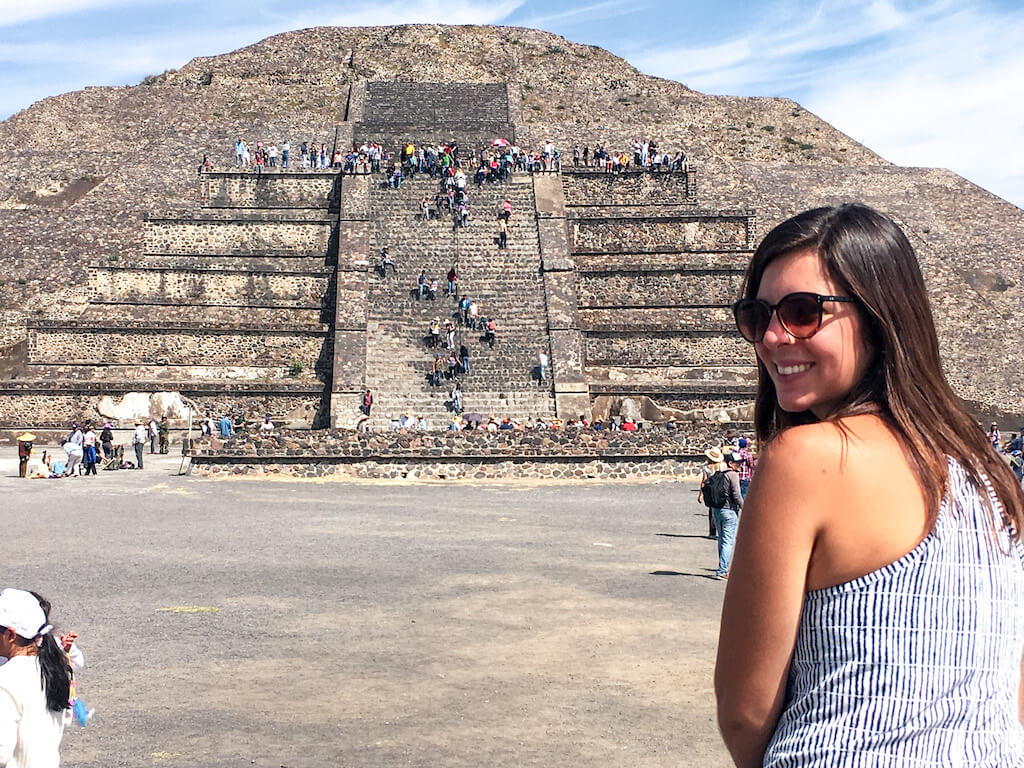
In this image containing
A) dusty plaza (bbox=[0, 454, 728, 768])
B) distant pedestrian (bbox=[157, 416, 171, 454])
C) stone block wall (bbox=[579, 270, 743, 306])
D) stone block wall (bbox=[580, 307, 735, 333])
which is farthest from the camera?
stone block wall (bbox=[579, 270, 743, 306])

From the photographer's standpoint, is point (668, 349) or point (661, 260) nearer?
point (668, 349)

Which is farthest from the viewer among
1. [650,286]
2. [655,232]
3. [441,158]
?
[441,158]

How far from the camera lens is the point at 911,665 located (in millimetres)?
1940

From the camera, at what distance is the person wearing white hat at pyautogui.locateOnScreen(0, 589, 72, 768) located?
12.3ft

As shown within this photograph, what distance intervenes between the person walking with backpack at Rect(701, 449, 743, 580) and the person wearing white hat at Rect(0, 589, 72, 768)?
27.2ft

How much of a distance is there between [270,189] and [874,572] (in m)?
36.3

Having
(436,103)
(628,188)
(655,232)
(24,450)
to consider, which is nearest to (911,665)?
(24,450)

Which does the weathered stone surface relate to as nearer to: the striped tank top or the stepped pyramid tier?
the stepped pyramid tier

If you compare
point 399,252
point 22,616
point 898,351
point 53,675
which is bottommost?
point 53,675

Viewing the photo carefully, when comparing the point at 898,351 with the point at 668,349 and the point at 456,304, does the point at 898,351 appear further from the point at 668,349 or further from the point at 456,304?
the point at 456,304

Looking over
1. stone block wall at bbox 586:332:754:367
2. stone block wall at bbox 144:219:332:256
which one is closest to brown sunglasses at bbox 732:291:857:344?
stone block wall at bbox 586:332:754:367

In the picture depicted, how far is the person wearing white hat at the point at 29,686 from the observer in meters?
3.75

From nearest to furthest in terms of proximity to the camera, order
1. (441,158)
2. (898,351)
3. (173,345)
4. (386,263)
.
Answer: (898,351), (173,345), (386,263), (441,158)

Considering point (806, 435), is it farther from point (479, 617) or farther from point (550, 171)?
point (550, 171)
